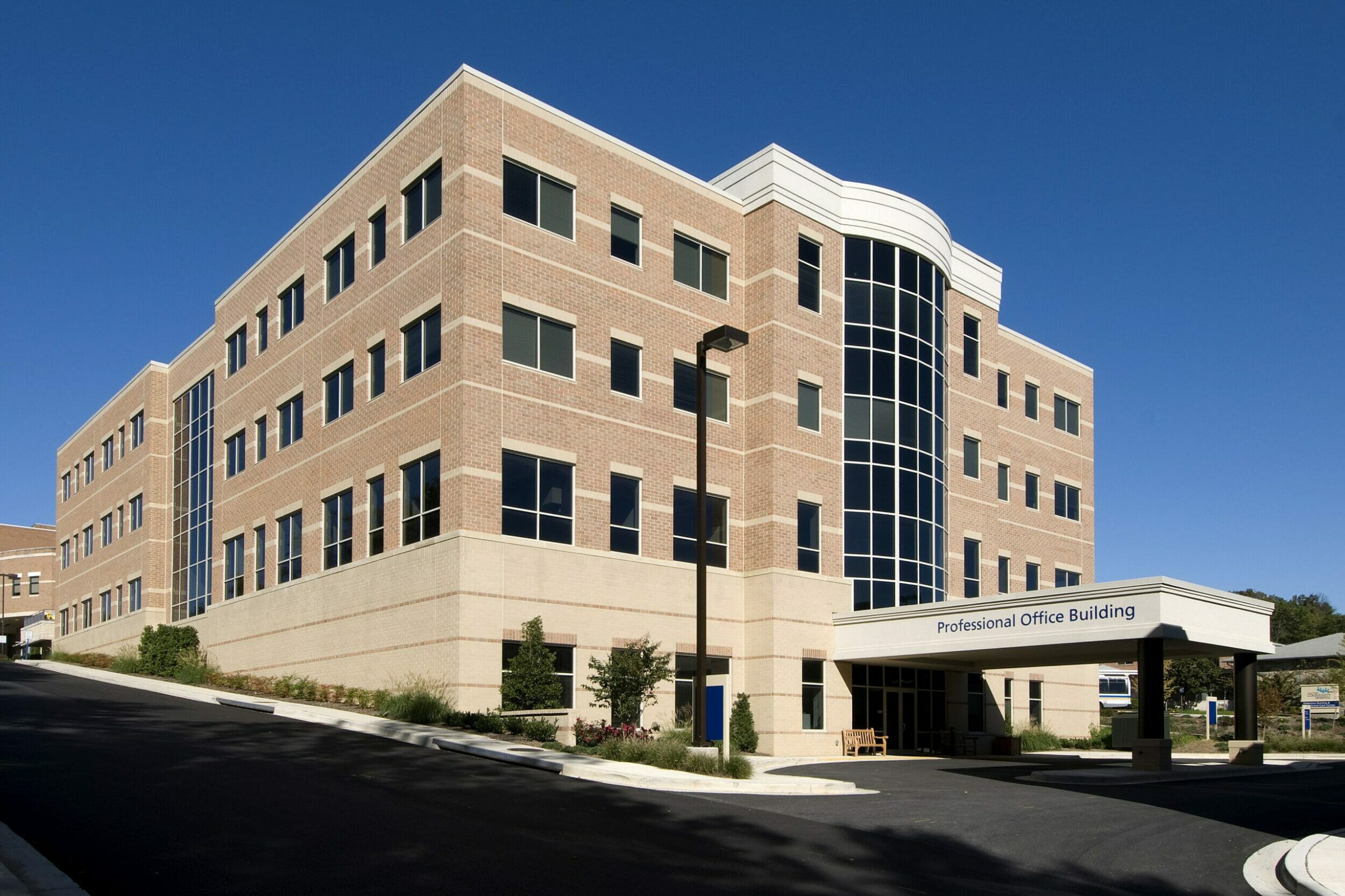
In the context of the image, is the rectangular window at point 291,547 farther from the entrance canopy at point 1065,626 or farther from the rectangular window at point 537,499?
the entrance canopy at point 1065,626

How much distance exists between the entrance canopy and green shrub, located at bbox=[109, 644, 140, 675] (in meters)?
22.7

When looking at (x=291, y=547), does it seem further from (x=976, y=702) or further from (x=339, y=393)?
(x=976, y=702)

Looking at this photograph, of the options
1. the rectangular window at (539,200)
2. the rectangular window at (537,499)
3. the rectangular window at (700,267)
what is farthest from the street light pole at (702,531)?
the rectangular window at (700,267)

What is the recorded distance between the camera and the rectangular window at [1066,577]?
4750cm

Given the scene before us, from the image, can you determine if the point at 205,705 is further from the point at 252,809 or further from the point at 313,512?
the point at 252,809

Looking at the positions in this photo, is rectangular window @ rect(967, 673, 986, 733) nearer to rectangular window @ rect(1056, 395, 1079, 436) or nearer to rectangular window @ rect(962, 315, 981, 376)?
rectangular window @ rect(962, 315, 981, 376)

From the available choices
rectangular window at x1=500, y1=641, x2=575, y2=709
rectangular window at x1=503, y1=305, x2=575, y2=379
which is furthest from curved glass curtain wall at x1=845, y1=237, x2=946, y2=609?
A: rectangular window at x1=500, y1=641, x2=575, y2=709

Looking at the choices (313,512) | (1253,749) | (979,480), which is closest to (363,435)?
(313,512)

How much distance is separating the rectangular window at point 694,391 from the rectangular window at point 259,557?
1433 centimetres

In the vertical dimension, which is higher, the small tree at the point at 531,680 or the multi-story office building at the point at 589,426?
the multi-story office building at the point at 589,426

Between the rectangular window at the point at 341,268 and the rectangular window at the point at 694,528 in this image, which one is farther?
the rectangular window at the point at 341,268

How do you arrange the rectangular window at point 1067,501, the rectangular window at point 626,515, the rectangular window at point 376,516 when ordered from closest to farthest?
1. the rectangular window at point 626,515
2. the rectangular window at point 376,516
3. the rectangular window at point 1067,501

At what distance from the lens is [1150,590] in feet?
89.6

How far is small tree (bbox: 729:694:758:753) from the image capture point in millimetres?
30688
